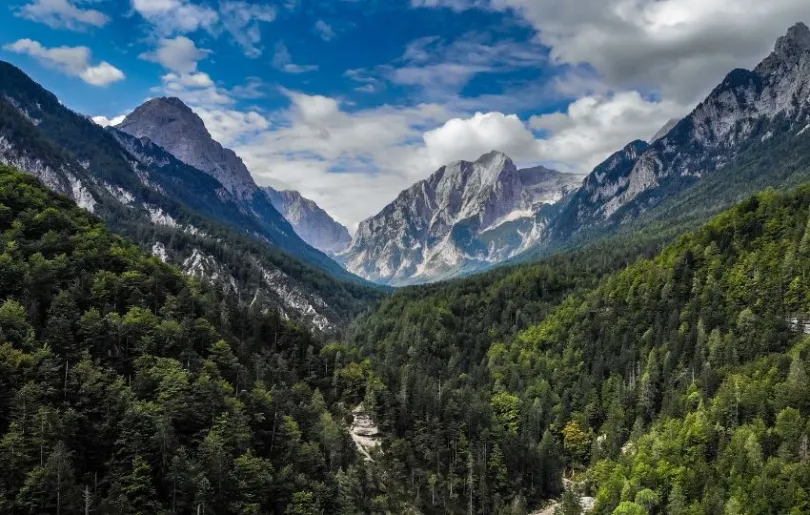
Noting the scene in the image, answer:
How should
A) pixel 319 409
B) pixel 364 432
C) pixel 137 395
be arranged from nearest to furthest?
pixel 137 395
pixel 319 409
pixel 364 432

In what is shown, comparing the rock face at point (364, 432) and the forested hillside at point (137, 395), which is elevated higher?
the forested hillside at point (137, 395)

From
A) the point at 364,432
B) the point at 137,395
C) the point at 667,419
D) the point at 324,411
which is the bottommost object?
the point at 667,419

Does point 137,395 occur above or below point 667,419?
above

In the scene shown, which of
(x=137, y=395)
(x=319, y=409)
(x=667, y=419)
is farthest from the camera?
(x=667, y=419)

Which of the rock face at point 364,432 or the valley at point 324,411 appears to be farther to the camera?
the rock face at point 364,432

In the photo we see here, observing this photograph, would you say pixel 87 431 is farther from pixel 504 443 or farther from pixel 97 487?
pixel 504 443

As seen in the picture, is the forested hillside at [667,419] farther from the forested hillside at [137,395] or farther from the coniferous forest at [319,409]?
the forested hillside at [137,395]

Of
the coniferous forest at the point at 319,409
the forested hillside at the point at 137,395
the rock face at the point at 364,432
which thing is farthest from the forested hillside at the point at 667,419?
the forested hillside at the point at 137,395

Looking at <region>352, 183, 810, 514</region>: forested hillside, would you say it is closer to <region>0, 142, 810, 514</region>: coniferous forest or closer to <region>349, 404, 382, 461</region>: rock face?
<region>0, 142, 810, 514</region>: coniferous forest

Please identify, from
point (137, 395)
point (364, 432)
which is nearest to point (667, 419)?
point (364, 432)

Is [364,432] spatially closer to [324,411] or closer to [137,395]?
[324,411]
